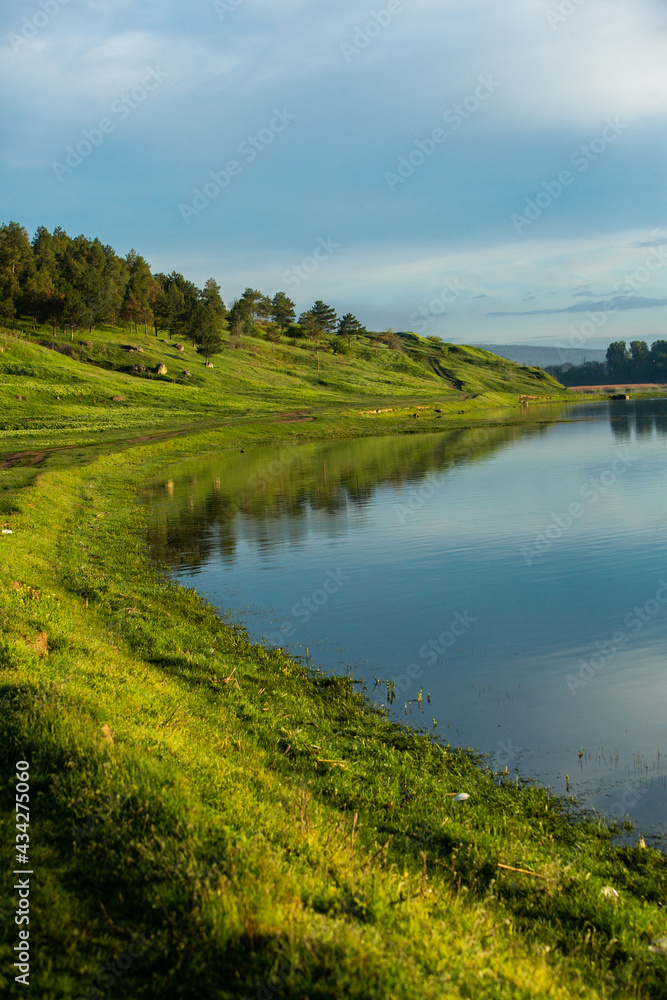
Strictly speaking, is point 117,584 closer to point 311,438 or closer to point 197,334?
point 311,438

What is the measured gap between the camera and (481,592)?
73.0ft

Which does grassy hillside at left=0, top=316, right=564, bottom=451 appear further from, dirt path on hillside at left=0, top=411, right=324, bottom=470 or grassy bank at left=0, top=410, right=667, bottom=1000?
grassy bank at left=0, top=410, right=667, bottom=1000

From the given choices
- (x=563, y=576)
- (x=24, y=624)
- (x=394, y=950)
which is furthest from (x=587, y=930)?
(x=563, y=576)

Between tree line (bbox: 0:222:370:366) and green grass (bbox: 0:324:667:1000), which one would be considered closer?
green grass (bbox: 0:324:667:1000)

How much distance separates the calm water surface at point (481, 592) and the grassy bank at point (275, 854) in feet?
5.86

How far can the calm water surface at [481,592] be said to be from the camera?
13.0 metres

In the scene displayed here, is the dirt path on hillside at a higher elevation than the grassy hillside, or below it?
below

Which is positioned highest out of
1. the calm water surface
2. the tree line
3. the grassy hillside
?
the tree line

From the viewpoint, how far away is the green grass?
563 cm

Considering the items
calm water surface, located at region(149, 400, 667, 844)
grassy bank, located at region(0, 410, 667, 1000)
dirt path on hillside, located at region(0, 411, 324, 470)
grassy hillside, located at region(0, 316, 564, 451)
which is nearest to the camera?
grassy bank, located at region(0, 410, 667, 1000)

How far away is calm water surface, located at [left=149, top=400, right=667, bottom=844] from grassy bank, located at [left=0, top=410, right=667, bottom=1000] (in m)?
1.79

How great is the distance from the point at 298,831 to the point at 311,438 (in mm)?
79806

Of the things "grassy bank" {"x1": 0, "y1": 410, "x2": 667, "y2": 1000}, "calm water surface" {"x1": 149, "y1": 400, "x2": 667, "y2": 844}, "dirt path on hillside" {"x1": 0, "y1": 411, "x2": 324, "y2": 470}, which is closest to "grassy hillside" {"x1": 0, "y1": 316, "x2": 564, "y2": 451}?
"dirt path on hillside" {"x1": 0, "y1": 411, "x2": 324, "y2": 470}

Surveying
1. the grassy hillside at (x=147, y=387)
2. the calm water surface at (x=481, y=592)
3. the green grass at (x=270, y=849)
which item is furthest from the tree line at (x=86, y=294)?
the green grass at (x=270, y=849)
